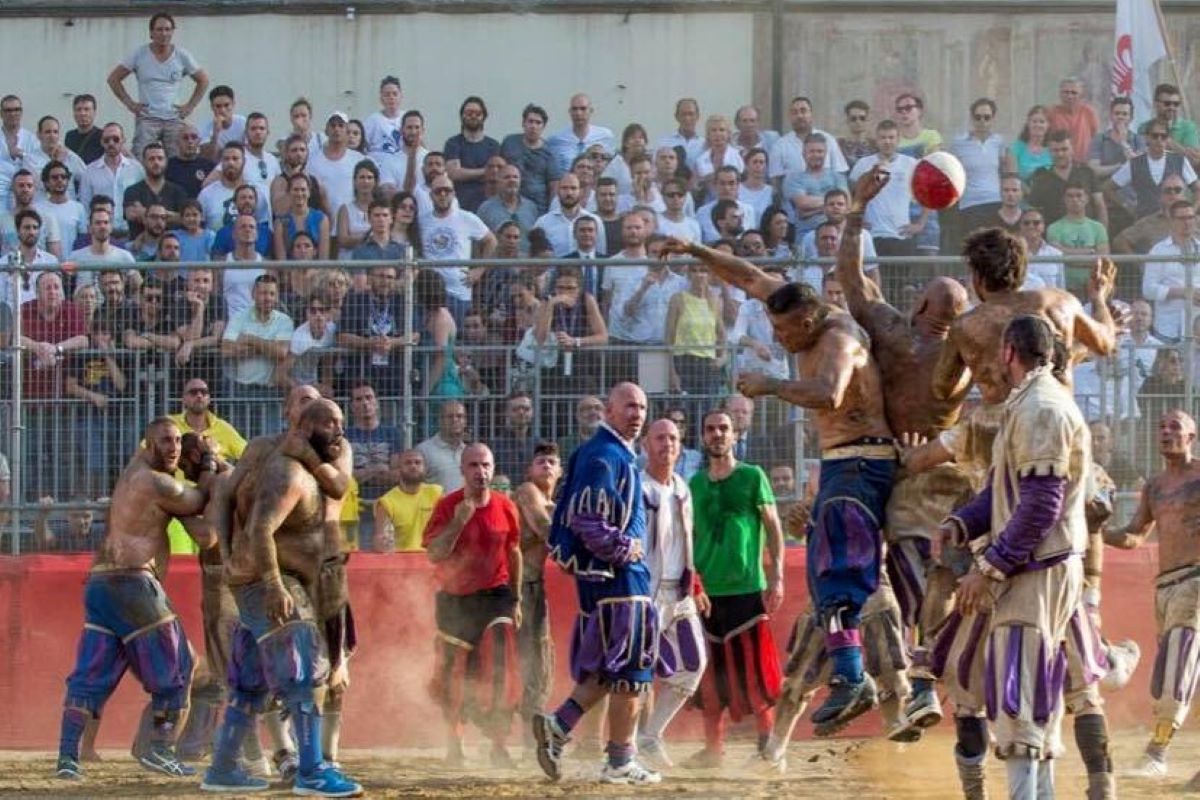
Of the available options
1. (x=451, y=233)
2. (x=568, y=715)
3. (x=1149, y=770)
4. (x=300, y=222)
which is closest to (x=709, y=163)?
(x=451, y=233)

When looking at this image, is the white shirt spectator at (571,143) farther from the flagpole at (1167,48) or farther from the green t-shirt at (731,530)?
the green t-shirt at (731,530)

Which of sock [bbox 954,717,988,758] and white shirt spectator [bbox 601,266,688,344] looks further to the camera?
white shirt spectator [bbox 601,266,688,344]

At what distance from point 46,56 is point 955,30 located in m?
7.73

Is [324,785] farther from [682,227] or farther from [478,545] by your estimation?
[682,227]

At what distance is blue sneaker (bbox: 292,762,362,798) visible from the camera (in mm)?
13180

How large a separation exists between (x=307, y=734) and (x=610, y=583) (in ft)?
5.69

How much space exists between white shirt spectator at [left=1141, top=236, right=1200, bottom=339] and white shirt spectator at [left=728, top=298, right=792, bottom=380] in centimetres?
233

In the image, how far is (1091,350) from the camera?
39.4 feet

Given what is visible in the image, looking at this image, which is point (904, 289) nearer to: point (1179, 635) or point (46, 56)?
point (1179, 635)

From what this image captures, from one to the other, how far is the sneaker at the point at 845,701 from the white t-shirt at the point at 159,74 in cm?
1049

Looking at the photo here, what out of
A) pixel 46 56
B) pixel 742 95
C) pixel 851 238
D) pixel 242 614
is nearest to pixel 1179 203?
pixel 742 95

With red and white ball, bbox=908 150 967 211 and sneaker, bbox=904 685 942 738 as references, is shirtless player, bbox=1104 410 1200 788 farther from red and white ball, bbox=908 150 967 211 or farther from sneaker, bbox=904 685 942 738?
sneaker, bbox=904 685 942 738

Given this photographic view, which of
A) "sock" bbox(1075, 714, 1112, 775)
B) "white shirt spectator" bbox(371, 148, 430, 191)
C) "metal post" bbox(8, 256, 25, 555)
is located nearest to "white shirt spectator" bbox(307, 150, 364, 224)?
"white shirt spectator" bbox(371, 148, 430, 191)

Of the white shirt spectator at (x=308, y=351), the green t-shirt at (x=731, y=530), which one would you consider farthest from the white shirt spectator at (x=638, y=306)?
the white shirt spectator at (x=308, y=351)
